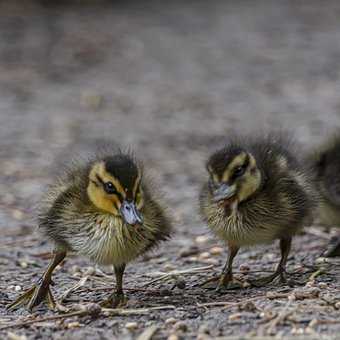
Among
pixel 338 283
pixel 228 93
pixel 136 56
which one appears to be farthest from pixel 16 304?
pixel 136 56

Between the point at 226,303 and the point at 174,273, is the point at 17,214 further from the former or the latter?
the point at 226,303

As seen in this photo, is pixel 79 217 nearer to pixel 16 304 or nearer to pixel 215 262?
pixel 16 304

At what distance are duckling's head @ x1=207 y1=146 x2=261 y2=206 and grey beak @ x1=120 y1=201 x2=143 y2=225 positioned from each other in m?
0.45

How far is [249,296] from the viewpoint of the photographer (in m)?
4.31

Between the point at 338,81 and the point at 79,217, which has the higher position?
the point at 338,81

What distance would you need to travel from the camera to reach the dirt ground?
13.1ft

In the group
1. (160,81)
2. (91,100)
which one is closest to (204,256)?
(91,100)

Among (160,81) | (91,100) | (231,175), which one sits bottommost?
(231,175)

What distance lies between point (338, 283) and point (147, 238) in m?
0.96

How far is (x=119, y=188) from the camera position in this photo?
4133mm

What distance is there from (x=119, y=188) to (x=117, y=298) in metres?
0.51

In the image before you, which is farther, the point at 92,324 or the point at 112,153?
the point at 112,153

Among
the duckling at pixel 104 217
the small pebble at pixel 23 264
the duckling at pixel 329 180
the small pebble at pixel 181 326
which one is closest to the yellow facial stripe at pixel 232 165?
the duckling at pixel 104 217

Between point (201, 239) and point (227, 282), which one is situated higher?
point (201, 239)
